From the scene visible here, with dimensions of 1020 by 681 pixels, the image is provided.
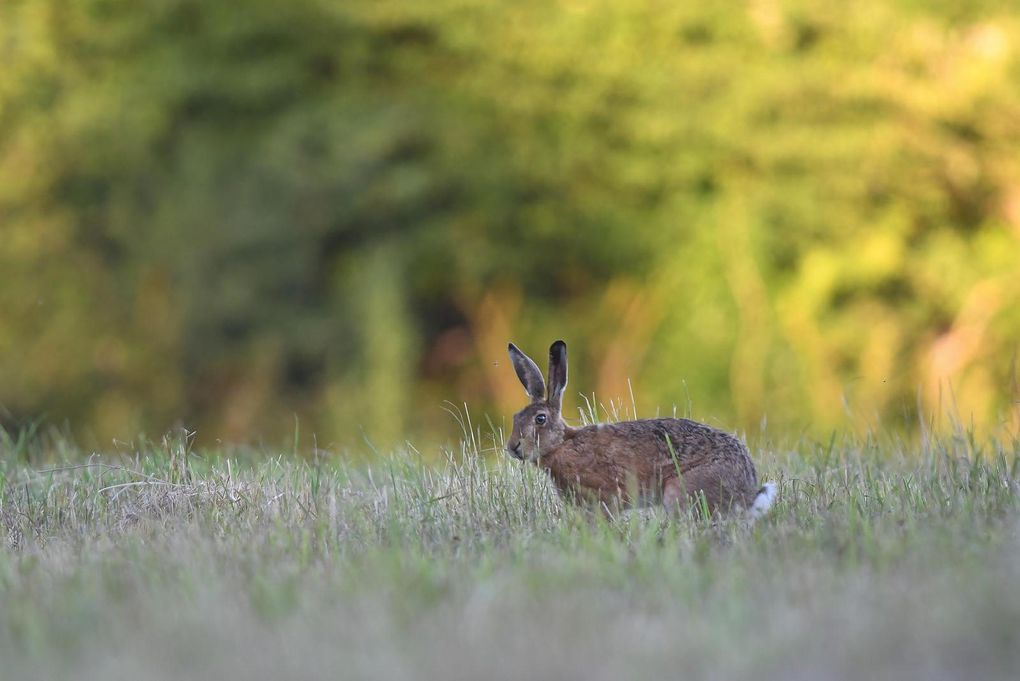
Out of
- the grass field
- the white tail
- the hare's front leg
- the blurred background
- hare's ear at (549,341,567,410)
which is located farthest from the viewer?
the blurred background

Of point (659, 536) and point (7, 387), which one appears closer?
point (659, 536)

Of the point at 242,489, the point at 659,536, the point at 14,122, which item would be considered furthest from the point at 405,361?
the point at 659,536

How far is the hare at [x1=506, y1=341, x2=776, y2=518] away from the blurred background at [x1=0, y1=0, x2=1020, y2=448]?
10.3 meters

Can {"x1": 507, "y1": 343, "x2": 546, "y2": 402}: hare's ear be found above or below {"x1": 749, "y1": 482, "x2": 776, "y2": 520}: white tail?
above

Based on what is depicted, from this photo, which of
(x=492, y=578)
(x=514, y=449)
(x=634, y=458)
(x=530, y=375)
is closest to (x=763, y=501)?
(x=634, y=458)

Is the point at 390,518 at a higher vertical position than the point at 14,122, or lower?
lower

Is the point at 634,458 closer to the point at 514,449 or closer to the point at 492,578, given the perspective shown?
the point at 514,449

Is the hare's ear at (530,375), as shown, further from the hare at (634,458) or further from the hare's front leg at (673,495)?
the hare's front leg at (673,495)

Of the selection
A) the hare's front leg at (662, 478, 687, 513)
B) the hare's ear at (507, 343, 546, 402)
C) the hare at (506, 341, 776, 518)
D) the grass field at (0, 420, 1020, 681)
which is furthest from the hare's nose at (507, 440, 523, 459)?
the hare's front leg at (662, 478, 687, 513)

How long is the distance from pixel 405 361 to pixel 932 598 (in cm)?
1358

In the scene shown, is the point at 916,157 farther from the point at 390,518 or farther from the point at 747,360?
the point at 390,518

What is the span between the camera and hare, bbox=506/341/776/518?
5.57m

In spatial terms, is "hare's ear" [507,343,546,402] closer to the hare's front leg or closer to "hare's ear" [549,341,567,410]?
"hare's ear" [549,341,567,410]

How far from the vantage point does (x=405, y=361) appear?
56.6 feet
